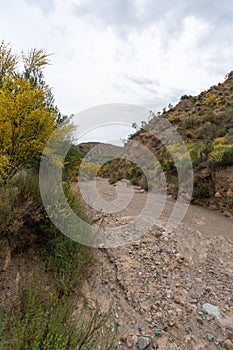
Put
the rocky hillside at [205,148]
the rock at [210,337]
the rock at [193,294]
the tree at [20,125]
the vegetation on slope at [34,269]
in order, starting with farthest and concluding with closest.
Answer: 1. the rocky hillside at [205,148]
2. the tree at [20,125]
3. the rock at [193,294]
4. the rock at [210,337]
5. the vegetation on slope at [34,269]

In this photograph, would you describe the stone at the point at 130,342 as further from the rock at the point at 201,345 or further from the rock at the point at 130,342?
the rock at the point at 201,345

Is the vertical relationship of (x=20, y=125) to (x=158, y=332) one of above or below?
above

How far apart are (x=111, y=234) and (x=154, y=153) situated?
907cm

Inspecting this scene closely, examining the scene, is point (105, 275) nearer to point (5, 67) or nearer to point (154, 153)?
point (5, 67)

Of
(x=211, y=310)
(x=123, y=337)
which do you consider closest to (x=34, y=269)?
(x=123, y=337)

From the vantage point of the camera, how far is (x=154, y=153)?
12.0 m

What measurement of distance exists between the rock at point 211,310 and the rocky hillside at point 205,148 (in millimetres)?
3919

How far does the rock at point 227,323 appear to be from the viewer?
83.0 inches

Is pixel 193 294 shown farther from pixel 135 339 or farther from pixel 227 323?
pixel 135 339

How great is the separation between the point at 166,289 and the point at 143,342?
737mm

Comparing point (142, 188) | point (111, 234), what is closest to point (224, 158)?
point (142, 188)

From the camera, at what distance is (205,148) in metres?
7.78

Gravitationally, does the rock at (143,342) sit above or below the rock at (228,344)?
below

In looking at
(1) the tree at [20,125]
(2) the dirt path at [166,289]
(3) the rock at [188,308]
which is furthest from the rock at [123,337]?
(1) the tree at [20,125]
